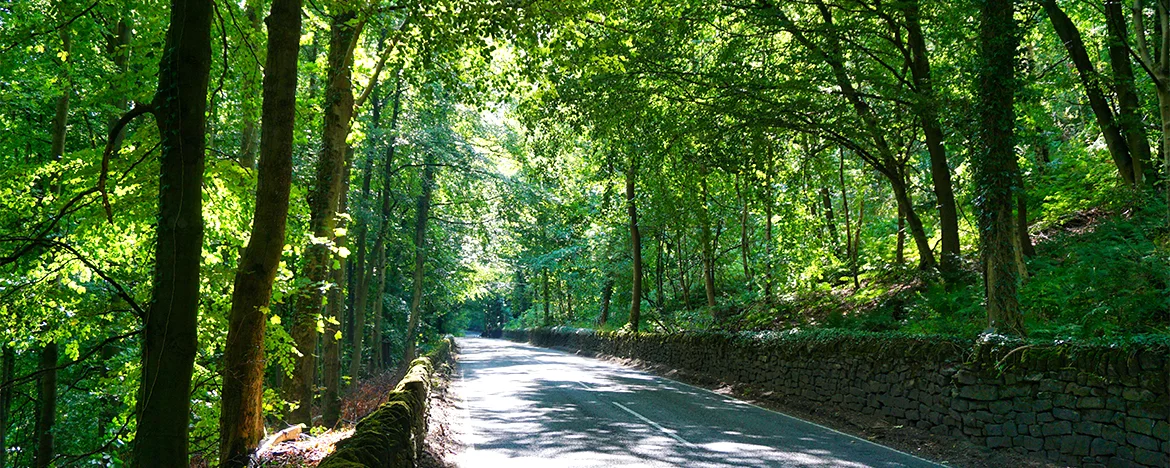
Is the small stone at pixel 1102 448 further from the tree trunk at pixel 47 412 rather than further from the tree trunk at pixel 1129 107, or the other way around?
the tree trunk at pixel 47 412

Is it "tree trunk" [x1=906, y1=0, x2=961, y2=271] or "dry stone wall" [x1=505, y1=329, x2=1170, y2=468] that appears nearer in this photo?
"dry stone wall" [x1=505, y1=329, x2=1170, y2=468]

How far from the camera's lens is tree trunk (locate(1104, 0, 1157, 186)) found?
43.7ft

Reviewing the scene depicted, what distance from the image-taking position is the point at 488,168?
26594 millimetres

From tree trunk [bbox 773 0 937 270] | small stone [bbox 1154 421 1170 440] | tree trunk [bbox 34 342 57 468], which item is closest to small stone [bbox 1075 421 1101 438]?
small stone [bbox 1154 421 1170 440]

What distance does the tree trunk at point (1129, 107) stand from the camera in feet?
43.7

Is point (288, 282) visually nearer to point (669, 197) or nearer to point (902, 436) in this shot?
point (902, 436)

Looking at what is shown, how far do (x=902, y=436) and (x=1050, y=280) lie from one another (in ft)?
15.2

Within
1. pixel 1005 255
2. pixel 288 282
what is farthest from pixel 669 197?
pixel 288 282

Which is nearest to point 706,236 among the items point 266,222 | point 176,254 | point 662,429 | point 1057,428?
point 662,429

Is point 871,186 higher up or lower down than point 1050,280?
higher up

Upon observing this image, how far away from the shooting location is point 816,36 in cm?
1498

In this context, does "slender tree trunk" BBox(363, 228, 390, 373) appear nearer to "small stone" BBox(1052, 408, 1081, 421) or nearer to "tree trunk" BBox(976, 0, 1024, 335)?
"tree trunk" BBox(976, 0, 1024, 335)

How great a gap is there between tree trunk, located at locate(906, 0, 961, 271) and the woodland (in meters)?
0.09

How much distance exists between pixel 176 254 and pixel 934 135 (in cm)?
1553
